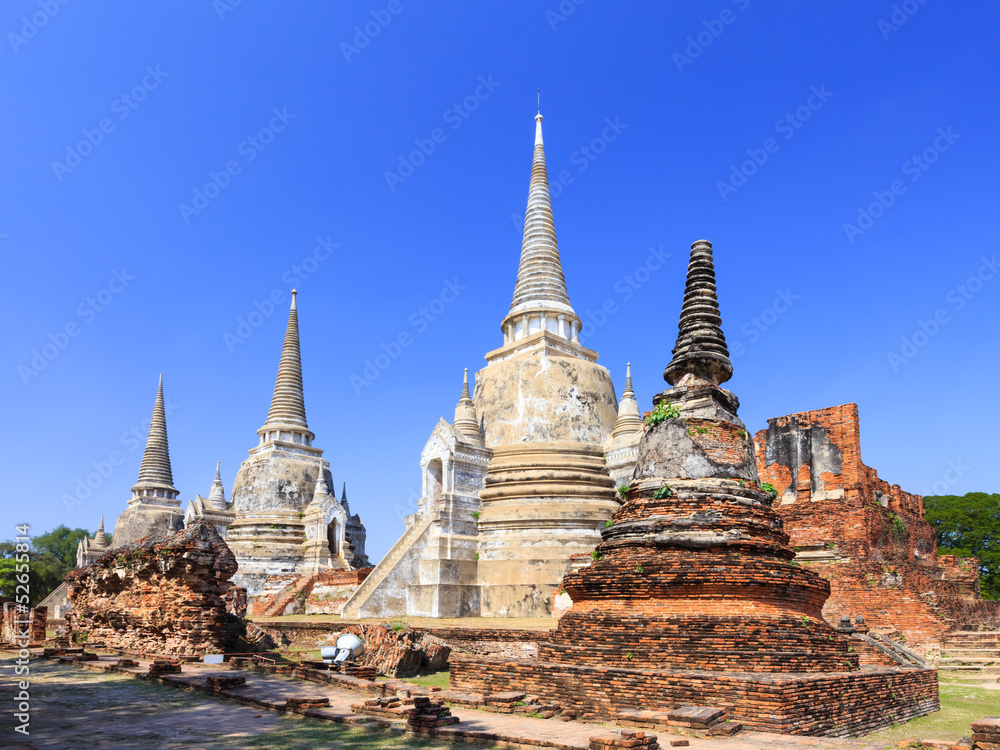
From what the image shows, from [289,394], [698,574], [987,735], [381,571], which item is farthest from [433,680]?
[289,394]

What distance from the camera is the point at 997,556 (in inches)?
1609

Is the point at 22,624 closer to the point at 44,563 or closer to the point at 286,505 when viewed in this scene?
the point at 286,505

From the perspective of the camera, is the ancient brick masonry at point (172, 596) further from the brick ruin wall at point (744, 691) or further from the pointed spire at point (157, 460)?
the pointed spire at point (157, 460)

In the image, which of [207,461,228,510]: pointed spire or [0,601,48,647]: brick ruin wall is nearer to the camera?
[0,601,48,647]: brick ruin wall

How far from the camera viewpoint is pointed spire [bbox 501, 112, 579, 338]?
97.4 feet

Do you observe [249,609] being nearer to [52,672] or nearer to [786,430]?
[52,672]

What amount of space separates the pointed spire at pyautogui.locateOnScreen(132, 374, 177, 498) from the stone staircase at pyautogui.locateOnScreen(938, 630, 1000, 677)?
1512 inches

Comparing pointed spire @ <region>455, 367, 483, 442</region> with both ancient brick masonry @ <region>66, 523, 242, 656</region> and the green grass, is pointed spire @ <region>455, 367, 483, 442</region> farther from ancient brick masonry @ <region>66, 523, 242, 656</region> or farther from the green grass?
the green grass

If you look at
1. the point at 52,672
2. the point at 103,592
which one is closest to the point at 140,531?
the point at 103,592

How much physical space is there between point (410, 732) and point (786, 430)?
15.2 meters

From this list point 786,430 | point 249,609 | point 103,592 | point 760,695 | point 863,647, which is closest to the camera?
point 760,695

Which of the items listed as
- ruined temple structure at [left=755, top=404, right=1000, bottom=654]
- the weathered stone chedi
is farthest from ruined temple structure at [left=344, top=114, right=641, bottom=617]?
ruined temple structure at [left=755, top=404, right=1000, bottom=654]

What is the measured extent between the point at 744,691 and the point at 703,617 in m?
1.65

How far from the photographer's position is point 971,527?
141 feet
